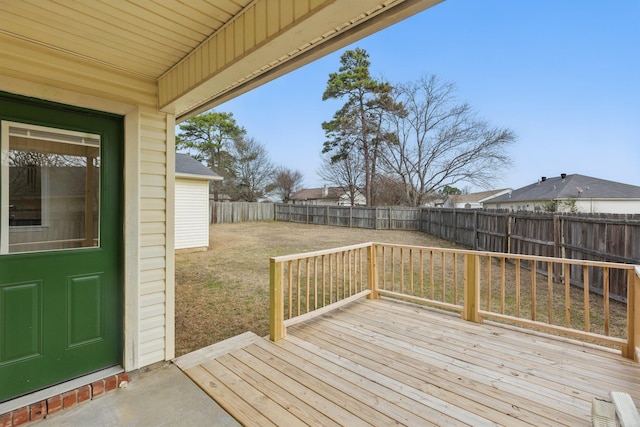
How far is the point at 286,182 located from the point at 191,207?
1885 cm

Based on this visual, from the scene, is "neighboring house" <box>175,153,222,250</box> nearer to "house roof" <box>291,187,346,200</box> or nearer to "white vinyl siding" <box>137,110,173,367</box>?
"white vinyl siding" <box>137,110,173,367</box>

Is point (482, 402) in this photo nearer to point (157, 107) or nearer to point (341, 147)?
point (157, 107)

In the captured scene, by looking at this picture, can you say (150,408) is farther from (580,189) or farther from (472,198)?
(472,198)

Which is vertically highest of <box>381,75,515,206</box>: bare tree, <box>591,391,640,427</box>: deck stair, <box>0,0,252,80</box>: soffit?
<box>381,75,515,206</box>: bare tree

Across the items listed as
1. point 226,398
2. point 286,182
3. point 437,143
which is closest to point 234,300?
point 226,398

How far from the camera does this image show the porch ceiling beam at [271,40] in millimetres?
1273

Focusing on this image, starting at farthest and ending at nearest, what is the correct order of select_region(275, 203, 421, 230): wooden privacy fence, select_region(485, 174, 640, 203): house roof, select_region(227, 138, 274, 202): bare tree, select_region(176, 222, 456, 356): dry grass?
select_region(227, 138, 274, 202): bare tree, select_region(275, 203, 421, 230): wooden privacy fence, select_region(485, 174, 640, 203): house roof, select_region(176, 222, 456, 356): dry grass

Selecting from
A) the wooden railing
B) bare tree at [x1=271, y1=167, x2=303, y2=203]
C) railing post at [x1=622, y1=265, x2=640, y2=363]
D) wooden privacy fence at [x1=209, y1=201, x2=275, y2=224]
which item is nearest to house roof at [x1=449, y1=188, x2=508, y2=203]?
bare tree at [x1=271, y1=167, x2=303, y2=203]

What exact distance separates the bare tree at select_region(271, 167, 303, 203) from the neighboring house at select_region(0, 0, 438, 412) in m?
24.3

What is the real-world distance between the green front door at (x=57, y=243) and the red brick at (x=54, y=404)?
0.16 metres

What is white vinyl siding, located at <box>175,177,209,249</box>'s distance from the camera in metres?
8.91

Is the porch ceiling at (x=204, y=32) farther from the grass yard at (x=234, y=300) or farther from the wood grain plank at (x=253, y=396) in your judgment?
the grass yard at (x=234, y=300)

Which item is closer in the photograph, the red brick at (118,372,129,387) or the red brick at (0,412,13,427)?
the red brick at (0,412,13,427)

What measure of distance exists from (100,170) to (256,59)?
1.65 m
